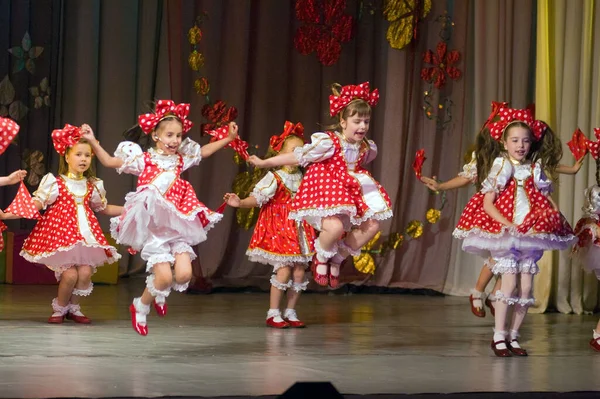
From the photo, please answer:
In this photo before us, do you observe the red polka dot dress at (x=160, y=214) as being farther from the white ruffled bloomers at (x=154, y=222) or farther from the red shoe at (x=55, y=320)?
the red shoe at (x=55, y=320)

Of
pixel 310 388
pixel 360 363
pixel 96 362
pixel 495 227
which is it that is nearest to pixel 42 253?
pixel 96 362

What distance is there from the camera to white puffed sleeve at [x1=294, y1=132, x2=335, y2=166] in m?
5.16

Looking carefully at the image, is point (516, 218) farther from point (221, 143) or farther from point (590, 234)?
point (221, 143)

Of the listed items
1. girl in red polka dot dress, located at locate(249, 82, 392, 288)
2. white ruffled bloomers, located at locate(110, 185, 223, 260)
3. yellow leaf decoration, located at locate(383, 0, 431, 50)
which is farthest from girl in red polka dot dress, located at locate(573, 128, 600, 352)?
yellow leaf decoration, located at locate(383, 0, 431, 50)

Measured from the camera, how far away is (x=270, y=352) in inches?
190

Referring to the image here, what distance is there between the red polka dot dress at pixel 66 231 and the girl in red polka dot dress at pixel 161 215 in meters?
0.61

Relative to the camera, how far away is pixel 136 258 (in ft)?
29.4

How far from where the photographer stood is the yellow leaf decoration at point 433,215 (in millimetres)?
7941

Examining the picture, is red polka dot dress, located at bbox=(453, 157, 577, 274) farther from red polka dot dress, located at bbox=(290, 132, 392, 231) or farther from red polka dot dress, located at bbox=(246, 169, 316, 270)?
red polka dot dress, located at bbox=(246, 169, 316, 270)

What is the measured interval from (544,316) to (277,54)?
2848mm

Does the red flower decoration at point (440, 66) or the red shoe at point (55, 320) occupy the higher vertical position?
the red flower decoration at point (440, 66)

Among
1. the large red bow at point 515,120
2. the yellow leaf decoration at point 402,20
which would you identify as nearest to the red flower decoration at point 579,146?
the large red bow at point 515,120

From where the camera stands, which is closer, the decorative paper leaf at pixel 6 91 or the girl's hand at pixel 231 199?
the girl's hand at pixel 231 199

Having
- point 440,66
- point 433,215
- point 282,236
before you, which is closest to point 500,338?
point 282,236
